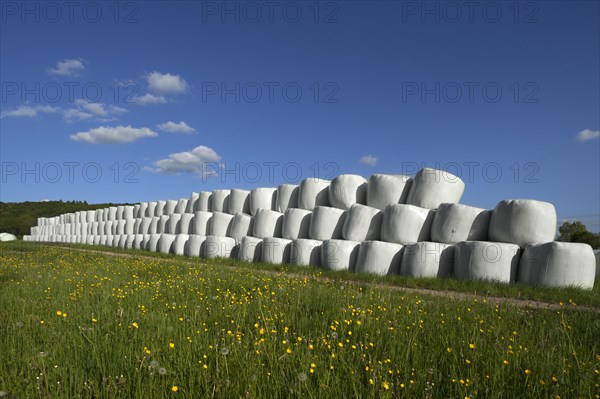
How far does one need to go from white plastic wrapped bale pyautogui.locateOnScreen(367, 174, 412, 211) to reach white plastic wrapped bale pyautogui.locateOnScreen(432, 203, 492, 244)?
1589mm

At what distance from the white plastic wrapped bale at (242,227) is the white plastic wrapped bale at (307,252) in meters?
3.49

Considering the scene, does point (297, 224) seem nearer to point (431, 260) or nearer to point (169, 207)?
point (431, 260)

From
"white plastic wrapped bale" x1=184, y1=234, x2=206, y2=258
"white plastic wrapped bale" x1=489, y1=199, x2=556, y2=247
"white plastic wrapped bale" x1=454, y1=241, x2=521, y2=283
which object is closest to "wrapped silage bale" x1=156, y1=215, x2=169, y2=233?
"white plastic wrapped bale" x1=184, y1=234, x2=206, y2=258

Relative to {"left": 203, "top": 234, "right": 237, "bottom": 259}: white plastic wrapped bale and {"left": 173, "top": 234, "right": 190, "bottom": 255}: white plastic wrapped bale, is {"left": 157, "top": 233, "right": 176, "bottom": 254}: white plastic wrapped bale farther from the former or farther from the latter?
{"left": 203, "top": 234, "right": 237, "bottom": 259}: white plastic wrapped bale

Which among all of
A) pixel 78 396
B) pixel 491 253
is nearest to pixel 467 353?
pixel 78 396

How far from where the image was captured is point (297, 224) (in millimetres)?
12055

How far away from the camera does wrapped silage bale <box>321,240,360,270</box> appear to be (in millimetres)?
9867

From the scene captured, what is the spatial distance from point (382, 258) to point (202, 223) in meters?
9.25

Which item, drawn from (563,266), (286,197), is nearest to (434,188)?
(563,266)

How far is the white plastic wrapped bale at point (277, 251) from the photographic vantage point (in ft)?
38.0

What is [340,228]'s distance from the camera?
11.1m

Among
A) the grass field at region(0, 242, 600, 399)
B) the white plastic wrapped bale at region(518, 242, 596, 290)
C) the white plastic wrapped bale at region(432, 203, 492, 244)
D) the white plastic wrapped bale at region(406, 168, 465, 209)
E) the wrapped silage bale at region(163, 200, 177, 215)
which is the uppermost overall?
the wrapped silage bale at region(163, 200, 177, 215)

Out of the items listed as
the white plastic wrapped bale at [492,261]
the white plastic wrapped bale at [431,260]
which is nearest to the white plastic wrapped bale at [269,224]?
the white plastic wrapped bale at [431,260]

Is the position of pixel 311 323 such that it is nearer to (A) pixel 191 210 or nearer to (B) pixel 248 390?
(B) pixel 248 390
